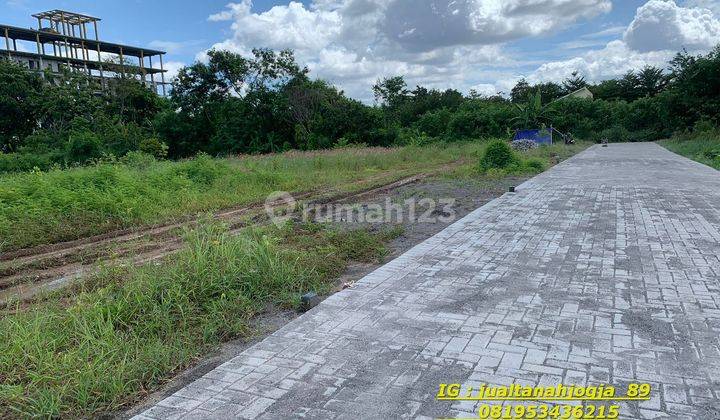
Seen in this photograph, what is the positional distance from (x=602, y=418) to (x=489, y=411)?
57cm

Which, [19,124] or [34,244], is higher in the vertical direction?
[19,124]

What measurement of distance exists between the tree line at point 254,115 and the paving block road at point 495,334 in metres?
25.6

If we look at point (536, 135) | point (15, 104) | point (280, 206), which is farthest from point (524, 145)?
point (15, 104)

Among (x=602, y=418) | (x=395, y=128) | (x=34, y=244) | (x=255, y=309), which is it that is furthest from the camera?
(x=395, y=128)

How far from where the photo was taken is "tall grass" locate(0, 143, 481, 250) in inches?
295

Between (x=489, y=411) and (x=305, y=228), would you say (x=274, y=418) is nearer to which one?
(x=489, y=411)

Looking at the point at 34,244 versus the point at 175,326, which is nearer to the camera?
the point at 175,326

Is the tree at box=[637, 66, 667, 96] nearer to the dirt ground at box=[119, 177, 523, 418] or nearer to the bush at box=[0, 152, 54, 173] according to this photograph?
the dirt ground at box=[119, 177, 523, 418]

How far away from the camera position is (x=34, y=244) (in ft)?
22.7

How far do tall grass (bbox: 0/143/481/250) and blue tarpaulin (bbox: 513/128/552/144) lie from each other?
1735 cm

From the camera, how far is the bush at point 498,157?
15172mm

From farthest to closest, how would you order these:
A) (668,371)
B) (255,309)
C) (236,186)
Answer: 1. (236,186)
2. (255,309)
3. (668,371)

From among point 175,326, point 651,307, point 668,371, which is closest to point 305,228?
point 175,326

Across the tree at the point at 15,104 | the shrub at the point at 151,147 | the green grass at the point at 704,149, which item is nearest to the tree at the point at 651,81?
the green grass at the point at 704,149
